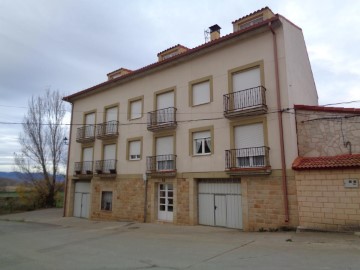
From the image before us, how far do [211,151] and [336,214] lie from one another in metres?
5.94

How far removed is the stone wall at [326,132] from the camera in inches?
472

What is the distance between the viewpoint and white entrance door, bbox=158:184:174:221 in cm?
1631

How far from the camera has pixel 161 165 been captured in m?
16.8

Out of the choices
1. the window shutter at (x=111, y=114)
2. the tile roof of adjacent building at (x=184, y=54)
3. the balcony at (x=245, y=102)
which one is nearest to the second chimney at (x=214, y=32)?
the tile roof of adjacent building at (x=184, y=54)

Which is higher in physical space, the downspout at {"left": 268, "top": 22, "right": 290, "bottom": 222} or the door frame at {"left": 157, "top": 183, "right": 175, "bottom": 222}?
the downspout at {"left": 268, "top": 22, "right": 290, "bottom": 222}

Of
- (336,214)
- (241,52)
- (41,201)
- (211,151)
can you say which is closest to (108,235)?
(211,151)

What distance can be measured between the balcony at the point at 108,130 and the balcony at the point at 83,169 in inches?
89.7

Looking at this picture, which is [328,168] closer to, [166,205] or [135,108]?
[166,205]

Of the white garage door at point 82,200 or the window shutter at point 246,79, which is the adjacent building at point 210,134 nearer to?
the window shutter at point 246,79

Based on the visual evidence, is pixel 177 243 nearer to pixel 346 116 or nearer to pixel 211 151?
pixel 211 151

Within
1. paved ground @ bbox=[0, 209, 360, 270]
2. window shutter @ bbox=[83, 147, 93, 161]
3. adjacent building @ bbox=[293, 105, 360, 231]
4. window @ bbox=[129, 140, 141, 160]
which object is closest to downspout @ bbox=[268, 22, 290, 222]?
adjacent building @ bbox=[293, 105, 360, 231]

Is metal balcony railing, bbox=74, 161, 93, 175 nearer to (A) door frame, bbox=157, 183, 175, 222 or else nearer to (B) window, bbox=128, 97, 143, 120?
(B) window, bbox=128, 97, 143, 120

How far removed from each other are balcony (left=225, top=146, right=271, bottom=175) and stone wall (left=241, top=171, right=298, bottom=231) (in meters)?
0.40

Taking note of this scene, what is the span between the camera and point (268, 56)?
44.2ft
